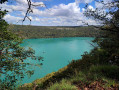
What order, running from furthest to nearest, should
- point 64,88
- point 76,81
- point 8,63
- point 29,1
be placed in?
1. point 8,63
2. point 76,81
3. point 64,88
4. point 29,1

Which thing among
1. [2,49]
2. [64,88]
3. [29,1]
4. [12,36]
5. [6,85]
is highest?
[29,1]

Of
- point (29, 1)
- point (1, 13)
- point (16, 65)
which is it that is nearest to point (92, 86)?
point (29, 1)

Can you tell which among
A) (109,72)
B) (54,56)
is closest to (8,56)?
(109,72)

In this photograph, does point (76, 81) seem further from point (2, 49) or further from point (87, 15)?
point (87, 15)

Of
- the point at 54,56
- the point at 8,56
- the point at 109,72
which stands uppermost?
the point at 8,56

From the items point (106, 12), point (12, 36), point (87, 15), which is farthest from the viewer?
point (87, 15)

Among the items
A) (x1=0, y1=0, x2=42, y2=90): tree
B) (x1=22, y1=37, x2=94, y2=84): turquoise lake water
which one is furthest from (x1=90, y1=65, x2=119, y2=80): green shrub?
(x1=0, y1=0, x2=42, y2=90): tree

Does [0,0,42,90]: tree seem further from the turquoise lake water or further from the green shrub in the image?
the green shrub

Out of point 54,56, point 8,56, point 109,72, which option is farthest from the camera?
point 54,56

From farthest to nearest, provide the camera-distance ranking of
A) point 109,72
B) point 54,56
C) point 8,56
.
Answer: point 54,56 → point 8,56 → point 109,72

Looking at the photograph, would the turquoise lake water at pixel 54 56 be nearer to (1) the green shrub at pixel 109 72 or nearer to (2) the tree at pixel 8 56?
(2) the tree at pixel 8 56

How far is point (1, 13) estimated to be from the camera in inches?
169

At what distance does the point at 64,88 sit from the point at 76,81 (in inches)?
25.1

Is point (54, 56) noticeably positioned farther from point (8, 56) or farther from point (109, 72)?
point (109, 72)
